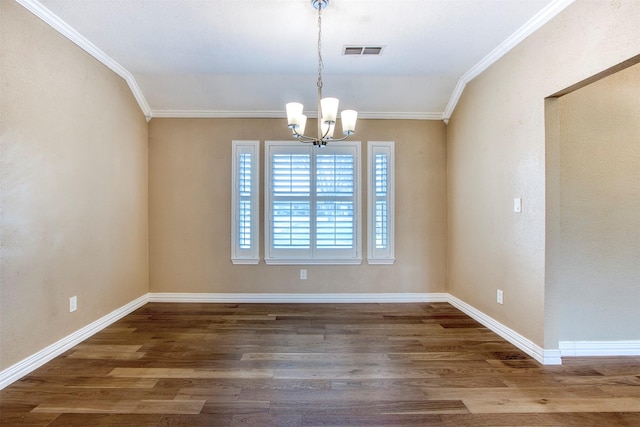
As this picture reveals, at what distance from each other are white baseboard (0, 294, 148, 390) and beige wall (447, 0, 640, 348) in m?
3.85

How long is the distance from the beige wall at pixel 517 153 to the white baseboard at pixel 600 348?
21 centimetres

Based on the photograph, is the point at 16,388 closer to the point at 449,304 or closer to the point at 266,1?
the point at 266,1

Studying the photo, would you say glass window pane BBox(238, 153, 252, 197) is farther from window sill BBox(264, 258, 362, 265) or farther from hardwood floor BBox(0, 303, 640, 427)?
hardwood floor BBox(0, 303, 640, 427)

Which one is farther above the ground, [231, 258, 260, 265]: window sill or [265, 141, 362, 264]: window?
[265, 141, 362, 264]: window

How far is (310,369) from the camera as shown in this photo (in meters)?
2.22

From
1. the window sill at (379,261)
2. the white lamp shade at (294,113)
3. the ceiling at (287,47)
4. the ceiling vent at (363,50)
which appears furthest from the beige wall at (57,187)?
the window sill at (379,261)

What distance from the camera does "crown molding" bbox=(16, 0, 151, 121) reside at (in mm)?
2189

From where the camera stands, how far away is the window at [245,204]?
3809 millimetres

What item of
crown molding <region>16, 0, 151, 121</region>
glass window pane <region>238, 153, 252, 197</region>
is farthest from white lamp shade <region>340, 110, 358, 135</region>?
crown molding <region>16, 0, 151, 121</region>

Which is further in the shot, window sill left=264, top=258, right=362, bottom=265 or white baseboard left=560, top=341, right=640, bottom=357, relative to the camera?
window sill left=264, top=258, right=362, bottom=265

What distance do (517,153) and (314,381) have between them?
2.50 m

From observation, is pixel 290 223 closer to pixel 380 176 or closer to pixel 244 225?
pixel 244 225

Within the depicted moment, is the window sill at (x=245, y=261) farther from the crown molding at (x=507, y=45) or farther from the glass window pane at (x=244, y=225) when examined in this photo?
the crown molding at (x=507, y=45)

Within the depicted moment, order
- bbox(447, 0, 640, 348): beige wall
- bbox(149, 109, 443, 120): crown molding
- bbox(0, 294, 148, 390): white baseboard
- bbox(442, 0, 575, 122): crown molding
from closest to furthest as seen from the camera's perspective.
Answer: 1. bbox(447, 0, 640, 348): beige wall
2. bbox(0, 294, 148, 390): white baseboard
3. bbox(442, 0, 575, 122): crown molding
4. bbox(149, 109, 443, 120): crown molding
